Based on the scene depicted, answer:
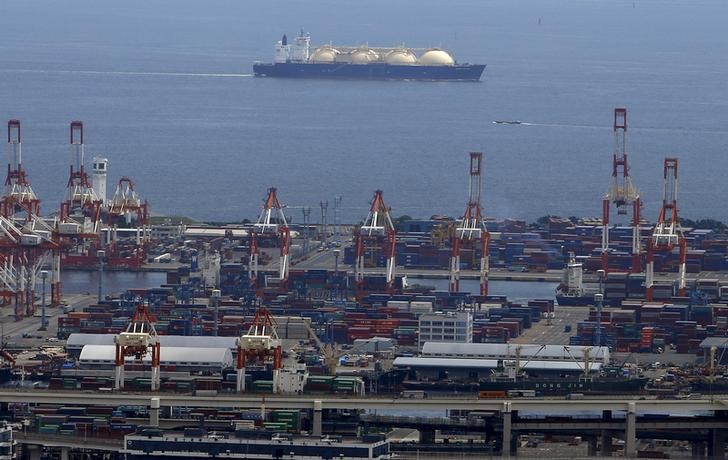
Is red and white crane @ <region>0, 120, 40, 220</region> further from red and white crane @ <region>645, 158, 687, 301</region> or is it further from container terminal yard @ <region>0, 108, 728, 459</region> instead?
red and white crane @ <region>645, 158, 687, 301</region>

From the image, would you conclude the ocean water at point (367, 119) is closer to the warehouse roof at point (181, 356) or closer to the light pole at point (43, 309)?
the light pole at point (43, 309)

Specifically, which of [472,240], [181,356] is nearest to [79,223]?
[472,240]

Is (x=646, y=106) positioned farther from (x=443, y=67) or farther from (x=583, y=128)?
(x=443, y=67)

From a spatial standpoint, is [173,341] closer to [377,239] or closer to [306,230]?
[377,239]

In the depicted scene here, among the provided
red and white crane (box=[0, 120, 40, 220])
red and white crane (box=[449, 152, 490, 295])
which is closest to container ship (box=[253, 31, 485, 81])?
red and white crane (box=[0, 120, 40, 220])

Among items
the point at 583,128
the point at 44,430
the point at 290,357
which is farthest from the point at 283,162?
the point at 44,430

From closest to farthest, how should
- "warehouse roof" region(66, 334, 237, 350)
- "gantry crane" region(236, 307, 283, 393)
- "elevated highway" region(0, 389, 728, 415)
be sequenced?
"elevated highway" region(0, 389, 728, 415), "gantry crane" region(236, 307, 283, 393), "warehouse roof" region(66, 334, 237, 350)
